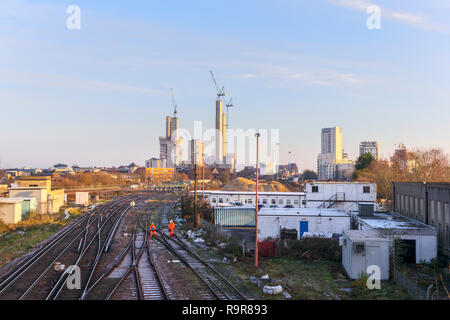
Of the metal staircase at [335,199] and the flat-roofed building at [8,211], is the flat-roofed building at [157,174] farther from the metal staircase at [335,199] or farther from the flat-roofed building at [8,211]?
the metal staircase at [335,199]

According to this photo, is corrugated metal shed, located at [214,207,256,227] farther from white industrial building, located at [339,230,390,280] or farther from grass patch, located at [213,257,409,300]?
white industrial building, located at [339,230,390,280]

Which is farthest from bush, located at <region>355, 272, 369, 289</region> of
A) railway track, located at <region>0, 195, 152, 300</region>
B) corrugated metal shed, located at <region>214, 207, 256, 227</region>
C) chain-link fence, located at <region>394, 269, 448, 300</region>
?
corrugated metal shed, located at <region>214, 207, 256, 227</region>

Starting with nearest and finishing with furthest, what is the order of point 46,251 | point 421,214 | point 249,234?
1. point 46,251
2. point 421,214
3. point 249,234

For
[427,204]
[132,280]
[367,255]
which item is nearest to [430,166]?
[427,204]

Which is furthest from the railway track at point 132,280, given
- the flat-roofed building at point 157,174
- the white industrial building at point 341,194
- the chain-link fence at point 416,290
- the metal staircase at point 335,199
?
the flat-roofed building at point 157,174

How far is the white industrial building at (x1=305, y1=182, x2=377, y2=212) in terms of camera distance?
36.1 m

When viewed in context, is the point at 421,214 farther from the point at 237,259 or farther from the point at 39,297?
the point at 39,297

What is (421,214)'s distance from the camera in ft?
76.4

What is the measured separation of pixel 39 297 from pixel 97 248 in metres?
9.93

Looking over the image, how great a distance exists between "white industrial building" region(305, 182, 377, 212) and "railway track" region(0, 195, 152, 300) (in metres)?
18.9

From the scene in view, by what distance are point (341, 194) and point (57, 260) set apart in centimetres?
2616

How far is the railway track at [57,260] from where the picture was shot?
1328cm

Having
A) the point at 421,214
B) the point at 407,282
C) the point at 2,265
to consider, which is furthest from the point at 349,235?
the point at 2,265

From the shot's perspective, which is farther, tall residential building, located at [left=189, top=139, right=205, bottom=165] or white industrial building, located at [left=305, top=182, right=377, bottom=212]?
white industrial building, located at [left=305, top=182, right=377, bottom=212]
